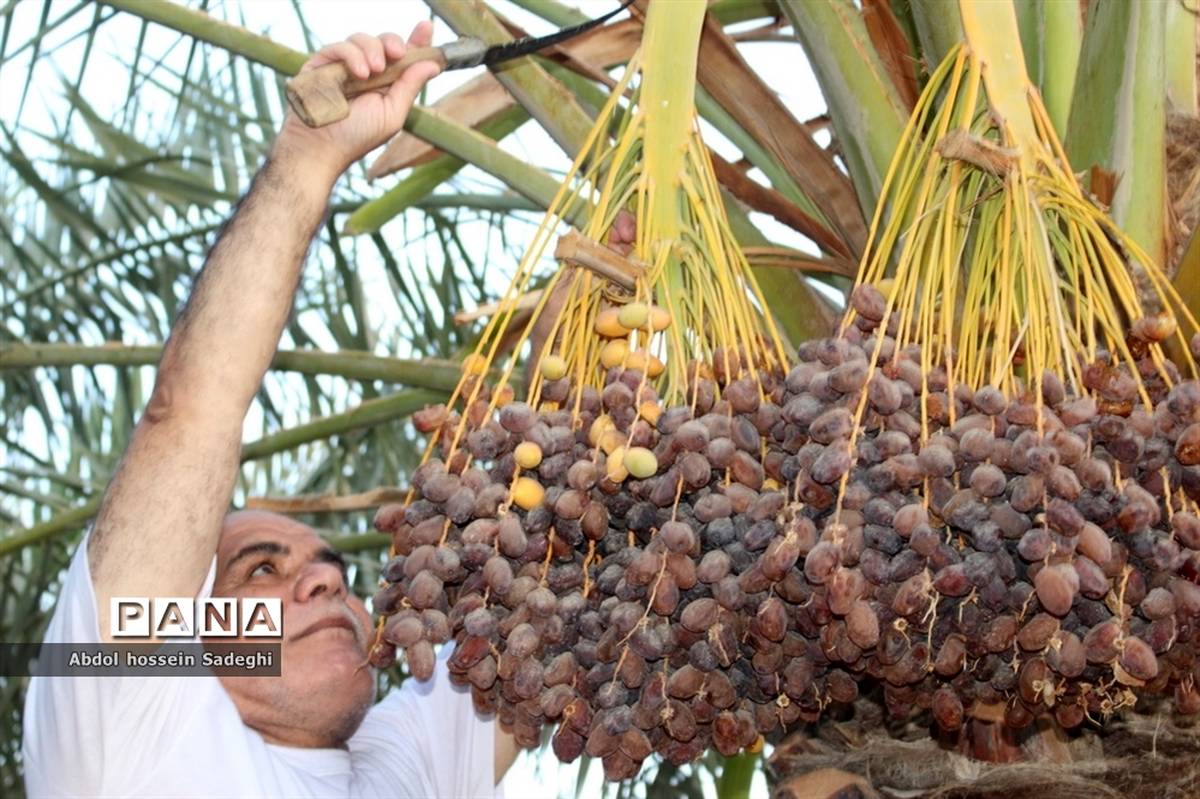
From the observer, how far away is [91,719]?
158cm

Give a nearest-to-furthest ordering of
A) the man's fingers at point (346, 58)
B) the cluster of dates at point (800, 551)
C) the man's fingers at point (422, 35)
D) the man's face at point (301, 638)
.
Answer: the cluster of dates at point (800, 551), the man's fingers at point (346, 58), the man's fingers at point (422, 35), the man's face at point (301, 638)

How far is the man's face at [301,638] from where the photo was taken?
1818 mm

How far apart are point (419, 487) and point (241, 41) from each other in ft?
3.03

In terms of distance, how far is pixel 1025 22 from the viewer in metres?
1.53

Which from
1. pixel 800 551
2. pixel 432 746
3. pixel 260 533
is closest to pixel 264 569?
pixel 260 533

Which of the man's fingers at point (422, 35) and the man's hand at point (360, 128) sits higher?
the man's fingers at point (422, 35)

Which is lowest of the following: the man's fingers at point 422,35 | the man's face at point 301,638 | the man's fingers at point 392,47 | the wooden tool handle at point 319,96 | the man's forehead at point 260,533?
the man's face at point 301,638

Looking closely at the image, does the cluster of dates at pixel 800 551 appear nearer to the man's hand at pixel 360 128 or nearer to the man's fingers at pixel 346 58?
the man's fingers at pixel 346 58

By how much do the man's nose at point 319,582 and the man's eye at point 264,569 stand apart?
36mm

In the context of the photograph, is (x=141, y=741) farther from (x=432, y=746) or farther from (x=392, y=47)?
(x=392, y=47)

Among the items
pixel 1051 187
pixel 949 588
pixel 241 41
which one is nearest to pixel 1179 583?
pixel 949 588

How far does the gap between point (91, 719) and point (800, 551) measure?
0.91m

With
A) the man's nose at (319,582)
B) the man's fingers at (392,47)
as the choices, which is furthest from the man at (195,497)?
the man's nose at (319,582)

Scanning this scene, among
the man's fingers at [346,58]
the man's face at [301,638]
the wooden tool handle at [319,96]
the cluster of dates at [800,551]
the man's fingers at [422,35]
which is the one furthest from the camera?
the man's face at [301,638]
